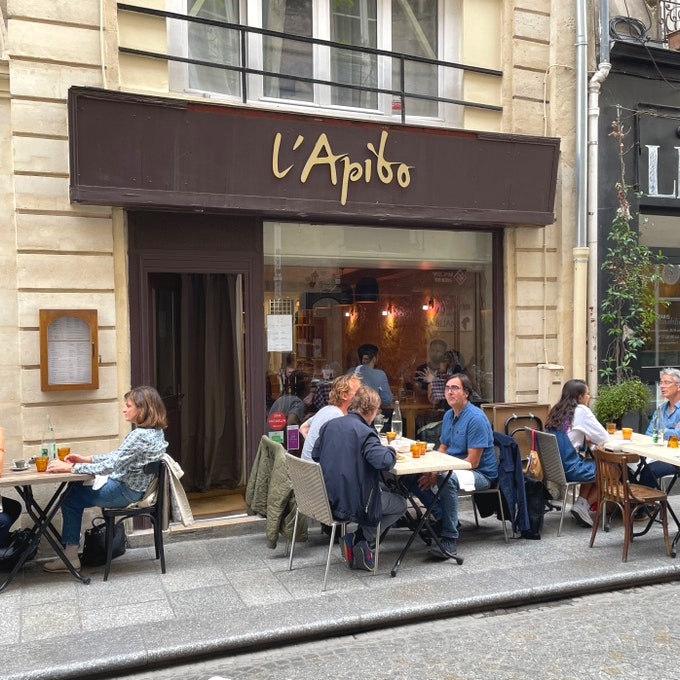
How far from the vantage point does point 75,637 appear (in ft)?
14.2

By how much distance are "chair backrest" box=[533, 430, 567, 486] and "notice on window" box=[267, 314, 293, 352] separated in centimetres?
252

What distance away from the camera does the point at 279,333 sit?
6.88 meters

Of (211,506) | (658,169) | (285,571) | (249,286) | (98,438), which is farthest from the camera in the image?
(658,169)

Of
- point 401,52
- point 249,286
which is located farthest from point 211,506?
point 401,52

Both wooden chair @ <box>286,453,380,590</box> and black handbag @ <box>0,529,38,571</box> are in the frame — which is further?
black handbag @ <box>0,529,38,571</box>

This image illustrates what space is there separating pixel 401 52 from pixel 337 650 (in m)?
5.83

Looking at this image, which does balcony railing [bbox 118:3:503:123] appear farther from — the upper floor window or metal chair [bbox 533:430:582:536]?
metal chair [bbox 533:430:582:536]

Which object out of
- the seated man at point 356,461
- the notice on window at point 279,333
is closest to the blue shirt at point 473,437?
the seated man at point 356,461

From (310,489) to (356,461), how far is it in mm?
426

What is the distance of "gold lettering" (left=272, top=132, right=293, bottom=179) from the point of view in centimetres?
618

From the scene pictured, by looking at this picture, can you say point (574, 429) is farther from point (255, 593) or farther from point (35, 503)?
point (35, 503)

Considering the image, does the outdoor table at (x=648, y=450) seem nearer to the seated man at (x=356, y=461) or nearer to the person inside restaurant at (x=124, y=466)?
the seated man at (x=356, y=461)

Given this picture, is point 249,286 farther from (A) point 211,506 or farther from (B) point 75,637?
(B) point 75,637

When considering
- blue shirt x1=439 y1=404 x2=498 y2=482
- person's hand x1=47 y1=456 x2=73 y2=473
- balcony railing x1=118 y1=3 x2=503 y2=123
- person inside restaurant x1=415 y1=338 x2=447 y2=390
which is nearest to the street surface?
blue shirt x1=439 y1=404 x2=498 y2=482
